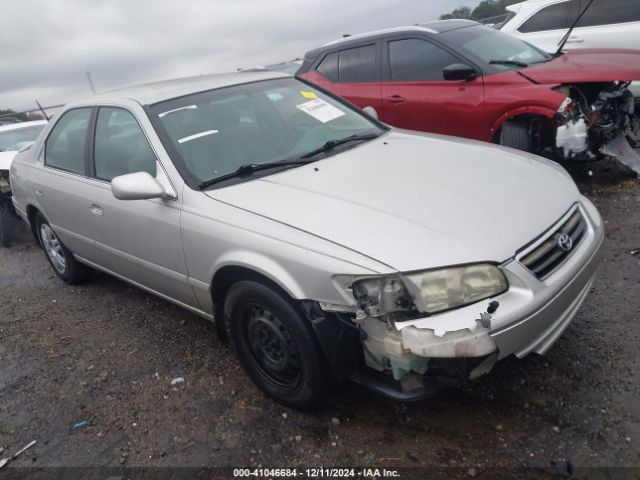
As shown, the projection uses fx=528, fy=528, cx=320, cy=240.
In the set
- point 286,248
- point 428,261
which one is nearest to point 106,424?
point 286,248

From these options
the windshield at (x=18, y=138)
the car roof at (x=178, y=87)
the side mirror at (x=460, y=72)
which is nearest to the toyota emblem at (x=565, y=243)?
the car roof at (x=178, y=87)

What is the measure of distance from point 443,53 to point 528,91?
993 millimetres

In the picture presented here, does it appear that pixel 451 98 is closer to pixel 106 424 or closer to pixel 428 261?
pixel 428 261

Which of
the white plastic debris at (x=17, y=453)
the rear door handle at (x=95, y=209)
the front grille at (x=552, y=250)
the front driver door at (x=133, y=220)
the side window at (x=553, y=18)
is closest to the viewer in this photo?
the front grille at (x=552, y=250)

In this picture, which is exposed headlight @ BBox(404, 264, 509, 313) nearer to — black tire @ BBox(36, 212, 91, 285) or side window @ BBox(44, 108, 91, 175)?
side window @ BBox(44, 108, 91, 175)

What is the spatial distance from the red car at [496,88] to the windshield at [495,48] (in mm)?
12

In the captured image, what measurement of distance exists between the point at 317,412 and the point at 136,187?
1474 mm

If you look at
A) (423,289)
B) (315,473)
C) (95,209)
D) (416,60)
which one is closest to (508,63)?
(416,60)

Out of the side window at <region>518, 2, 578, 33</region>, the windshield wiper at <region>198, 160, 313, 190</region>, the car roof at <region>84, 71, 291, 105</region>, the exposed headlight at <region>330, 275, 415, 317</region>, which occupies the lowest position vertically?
the exposed headlight at <region>330, 275, 415, 317</region>

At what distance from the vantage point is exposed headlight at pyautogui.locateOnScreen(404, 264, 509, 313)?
6.75ft

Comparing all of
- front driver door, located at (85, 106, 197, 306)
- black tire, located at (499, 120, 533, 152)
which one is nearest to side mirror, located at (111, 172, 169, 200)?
front driver door, located at (85, 106, 197, 306)

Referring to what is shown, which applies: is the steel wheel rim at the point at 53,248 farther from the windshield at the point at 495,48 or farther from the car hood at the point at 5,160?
the windshield at the point at 495,48

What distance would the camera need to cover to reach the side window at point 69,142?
381 cm

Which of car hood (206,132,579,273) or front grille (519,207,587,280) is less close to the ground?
car hood (206,132,579,273)
